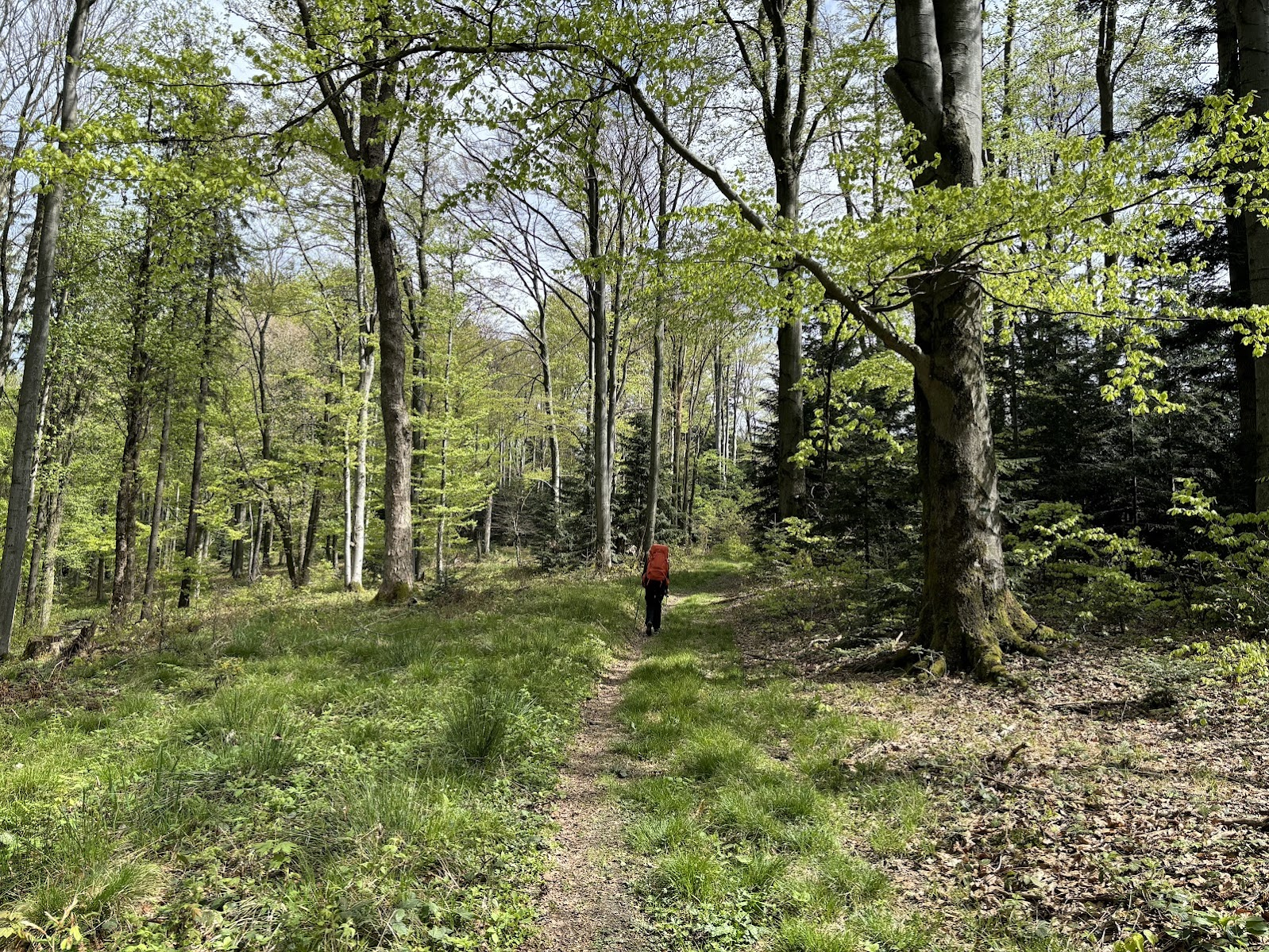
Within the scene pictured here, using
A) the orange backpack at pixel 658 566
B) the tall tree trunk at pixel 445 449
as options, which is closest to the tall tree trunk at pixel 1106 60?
the orange backpack at pixel 658 566

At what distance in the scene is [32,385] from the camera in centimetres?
936

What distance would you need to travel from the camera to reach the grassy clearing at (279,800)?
2.51 m

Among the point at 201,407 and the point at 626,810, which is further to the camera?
Answer: the point at 201,407

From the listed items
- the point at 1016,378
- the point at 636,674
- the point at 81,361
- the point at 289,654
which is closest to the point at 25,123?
the point at 289,654

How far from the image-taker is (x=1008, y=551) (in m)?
7.23

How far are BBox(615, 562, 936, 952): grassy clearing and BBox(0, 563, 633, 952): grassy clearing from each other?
75cm

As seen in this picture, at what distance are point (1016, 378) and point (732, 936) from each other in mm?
11904

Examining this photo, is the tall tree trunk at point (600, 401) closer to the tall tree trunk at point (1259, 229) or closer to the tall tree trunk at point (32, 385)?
the tall tree trunk at point (32, 385)

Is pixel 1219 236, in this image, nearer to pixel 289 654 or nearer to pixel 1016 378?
pixel 1016 378

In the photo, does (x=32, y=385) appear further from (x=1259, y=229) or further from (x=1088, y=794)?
(x=1259, y=229)

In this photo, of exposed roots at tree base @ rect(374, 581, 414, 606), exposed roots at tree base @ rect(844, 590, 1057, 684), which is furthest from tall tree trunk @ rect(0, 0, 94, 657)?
exposed roots at tree base @ rect(844, 590, 1057, 684)

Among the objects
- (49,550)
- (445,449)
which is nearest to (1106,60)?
(445,449)

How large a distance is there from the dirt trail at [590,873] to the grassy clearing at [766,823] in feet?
0.44

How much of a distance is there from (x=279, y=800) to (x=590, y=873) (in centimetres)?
177
